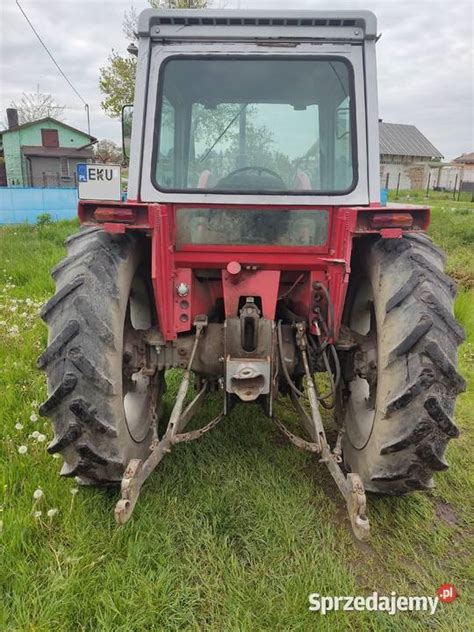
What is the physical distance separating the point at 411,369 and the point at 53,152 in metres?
32.4

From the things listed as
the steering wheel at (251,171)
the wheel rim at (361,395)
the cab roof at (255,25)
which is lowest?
the wheel rim at (361,395)

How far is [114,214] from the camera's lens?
2.22 meters

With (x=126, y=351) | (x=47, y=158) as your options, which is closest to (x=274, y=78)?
(x=126, y=351)

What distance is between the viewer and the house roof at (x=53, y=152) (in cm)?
2990

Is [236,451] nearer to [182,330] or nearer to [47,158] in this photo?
[182,330]

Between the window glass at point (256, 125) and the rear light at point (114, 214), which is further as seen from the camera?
the window glass at point (256, 125)

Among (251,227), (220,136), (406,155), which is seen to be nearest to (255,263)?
(251,227)

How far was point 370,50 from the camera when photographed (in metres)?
2.49

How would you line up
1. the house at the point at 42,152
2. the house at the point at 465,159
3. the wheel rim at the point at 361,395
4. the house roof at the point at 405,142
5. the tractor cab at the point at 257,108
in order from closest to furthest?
the tractor cab at the point at 257,108 < the wheel rim at the point at 361,395 < the house at the point at 42,152 < the house roof at the point at 405,142 < the house at the point at 465,159

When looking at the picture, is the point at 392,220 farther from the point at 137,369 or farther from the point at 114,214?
the point at 137,369

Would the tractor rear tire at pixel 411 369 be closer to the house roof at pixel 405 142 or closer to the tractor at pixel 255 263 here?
the tractor at pixel 255 263

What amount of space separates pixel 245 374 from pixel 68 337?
84 cm

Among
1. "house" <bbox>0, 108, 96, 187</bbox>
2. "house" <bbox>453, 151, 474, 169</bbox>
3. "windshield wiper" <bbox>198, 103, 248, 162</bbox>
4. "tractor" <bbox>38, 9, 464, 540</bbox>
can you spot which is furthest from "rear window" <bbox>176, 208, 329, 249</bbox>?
"house" <bbox>453, 151, 474, 169</bbox>

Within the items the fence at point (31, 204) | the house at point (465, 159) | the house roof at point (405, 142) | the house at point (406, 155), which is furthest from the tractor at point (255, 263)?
the house at point (465, 159)
